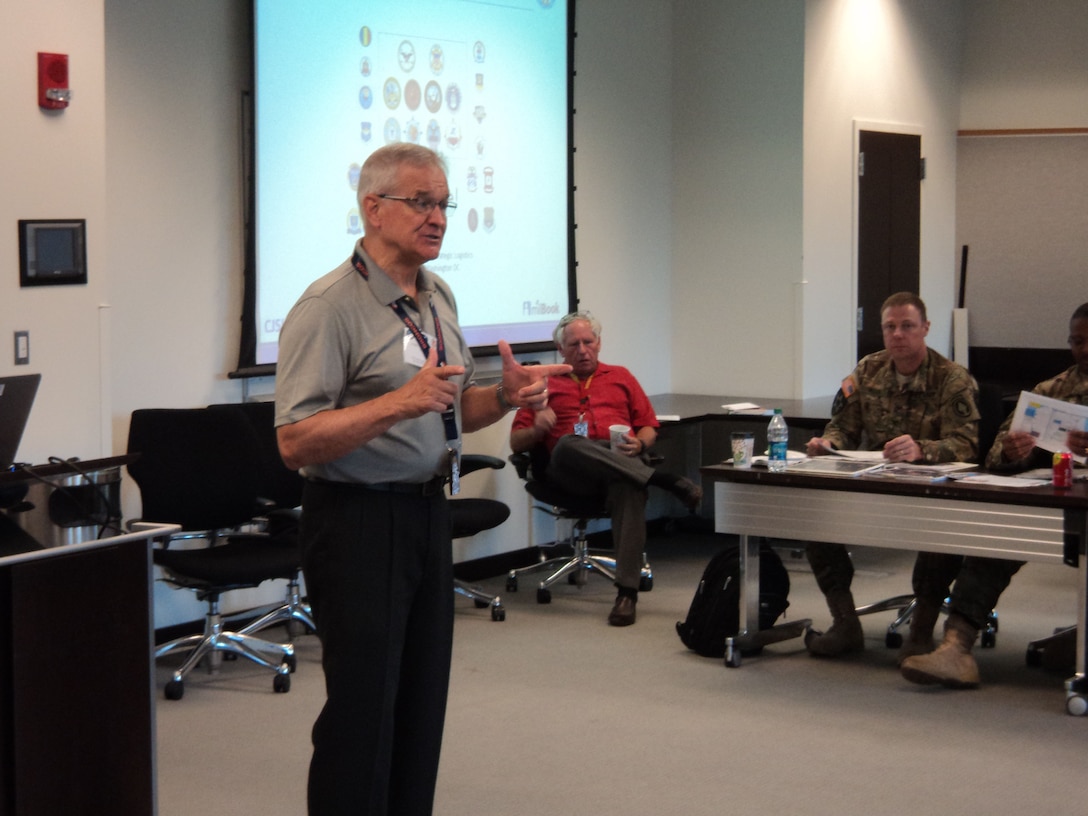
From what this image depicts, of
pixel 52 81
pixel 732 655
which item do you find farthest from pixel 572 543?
pixel 52 81

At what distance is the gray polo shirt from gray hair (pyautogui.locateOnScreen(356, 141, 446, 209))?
0.13m

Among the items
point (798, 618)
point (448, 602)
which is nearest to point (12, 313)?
point (448, 602)

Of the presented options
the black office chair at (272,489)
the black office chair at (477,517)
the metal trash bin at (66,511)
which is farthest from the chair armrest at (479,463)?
the metal trash bin at (66,511)

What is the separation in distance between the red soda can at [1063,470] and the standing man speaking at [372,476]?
8.09ft

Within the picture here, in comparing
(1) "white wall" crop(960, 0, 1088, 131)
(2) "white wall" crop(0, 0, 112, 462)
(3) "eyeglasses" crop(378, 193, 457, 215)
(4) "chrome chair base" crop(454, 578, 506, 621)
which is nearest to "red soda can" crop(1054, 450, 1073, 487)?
(4) "chrome chair base" crop(454, 578, 506, 621)

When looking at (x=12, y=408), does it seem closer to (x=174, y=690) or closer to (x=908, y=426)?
(x=174, y=690)

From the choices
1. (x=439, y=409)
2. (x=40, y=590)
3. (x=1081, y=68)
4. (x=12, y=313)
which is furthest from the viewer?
(x=1081, y=68)

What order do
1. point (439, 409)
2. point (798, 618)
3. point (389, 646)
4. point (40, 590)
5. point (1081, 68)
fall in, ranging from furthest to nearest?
point (1081, 68), point (798, 618), point (40, 590), point (389, 646), point (439, 409)

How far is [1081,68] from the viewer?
9.14 m

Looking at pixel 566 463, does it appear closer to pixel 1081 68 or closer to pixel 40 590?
pixel 40 590

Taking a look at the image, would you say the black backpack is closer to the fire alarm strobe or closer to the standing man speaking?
the standing man speaking

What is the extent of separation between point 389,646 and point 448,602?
0.60 ft

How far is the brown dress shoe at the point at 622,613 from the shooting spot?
5754 mm

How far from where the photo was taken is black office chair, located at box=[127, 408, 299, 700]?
15.7ft
